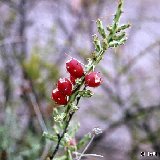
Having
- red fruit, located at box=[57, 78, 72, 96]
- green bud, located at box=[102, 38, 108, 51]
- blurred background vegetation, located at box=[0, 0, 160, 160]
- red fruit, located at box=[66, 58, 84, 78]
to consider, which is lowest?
red fruit, located at box=[57, 78, 72, 96]

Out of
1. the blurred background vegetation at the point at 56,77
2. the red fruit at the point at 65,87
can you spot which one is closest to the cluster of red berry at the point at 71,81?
the red fruit at the point at 65,87

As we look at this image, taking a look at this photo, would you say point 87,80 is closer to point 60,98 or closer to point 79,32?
point 60,98

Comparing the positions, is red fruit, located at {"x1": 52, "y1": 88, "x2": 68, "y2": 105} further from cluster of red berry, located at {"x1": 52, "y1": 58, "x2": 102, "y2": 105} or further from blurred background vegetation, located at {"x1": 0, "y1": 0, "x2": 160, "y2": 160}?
blurred background vegetation, located at {"x1": 0, "y1": 0, "x2": 160, "y2": 160}

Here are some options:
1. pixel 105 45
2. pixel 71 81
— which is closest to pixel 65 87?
pixel 71 81

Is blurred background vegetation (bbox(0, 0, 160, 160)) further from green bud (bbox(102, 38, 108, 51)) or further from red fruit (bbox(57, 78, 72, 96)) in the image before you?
green bud (bbox(102, 38, 108, 51))

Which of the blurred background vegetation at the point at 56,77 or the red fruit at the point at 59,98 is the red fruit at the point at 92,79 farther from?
the blurred background vegetation at the point at 56,77

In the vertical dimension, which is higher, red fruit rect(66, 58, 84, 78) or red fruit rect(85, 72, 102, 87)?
red fruit rect(66, 58, 84, 78)

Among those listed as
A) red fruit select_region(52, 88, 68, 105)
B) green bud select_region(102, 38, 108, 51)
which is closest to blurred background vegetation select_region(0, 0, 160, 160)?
red fruit select_region(52, 88, 68, 105)

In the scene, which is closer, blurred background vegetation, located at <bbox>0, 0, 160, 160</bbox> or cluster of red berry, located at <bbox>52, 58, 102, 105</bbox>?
cluster of red berry, located at <bbox>52, 58, 102, 105</bbox>

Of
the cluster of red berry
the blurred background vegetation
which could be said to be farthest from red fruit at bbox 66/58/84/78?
the blurred background vegetation

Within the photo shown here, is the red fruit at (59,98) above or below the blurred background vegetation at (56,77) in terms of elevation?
below
